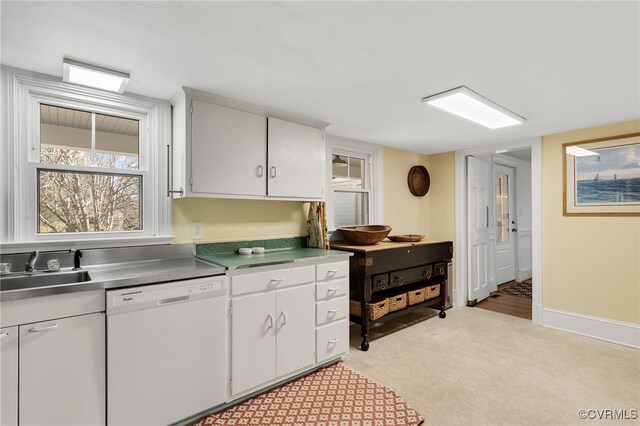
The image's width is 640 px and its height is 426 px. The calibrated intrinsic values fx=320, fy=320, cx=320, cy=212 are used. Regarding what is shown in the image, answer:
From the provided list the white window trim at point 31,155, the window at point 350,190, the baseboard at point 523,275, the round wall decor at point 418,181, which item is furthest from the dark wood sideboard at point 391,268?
the baseboard at point 523,275

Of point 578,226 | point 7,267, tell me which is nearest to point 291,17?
point 7,267

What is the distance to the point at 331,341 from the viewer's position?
8.63 ft

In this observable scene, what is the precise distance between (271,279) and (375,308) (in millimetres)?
1255

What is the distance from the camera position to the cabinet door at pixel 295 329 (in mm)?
2314

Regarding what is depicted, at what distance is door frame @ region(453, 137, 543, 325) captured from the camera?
3.62 meters

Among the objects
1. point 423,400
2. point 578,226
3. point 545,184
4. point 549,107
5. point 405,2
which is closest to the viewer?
point 405,2

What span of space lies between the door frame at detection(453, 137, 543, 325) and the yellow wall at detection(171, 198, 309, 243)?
2.28m

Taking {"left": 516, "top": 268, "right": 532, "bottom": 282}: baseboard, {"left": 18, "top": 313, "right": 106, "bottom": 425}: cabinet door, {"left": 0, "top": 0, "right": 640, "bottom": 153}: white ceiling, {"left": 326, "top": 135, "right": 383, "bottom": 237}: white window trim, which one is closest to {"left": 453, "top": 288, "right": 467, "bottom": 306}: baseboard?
{"left": 326, "top": 135, "right": 383, "bottom": 237}: white window trim

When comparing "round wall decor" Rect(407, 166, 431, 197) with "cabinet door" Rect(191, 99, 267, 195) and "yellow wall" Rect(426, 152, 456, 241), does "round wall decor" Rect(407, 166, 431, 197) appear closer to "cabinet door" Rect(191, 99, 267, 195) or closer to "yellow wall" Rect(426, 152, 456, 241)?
"yellow wall" Rect(426, 152, 456, 241)

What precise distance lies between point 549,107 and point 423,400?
2.49 metres

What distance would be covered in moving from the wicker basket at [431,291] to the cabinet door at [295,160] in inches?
68.4

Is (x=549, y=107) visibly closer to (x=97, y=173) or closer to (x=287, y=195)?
(x=287, y=195)

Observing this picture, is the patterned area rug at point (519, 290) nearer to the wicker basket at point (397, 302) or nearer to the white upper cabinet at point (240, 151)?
the wicker basket at point (397, 302)

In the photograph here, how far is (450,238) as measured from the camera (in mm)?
4449
